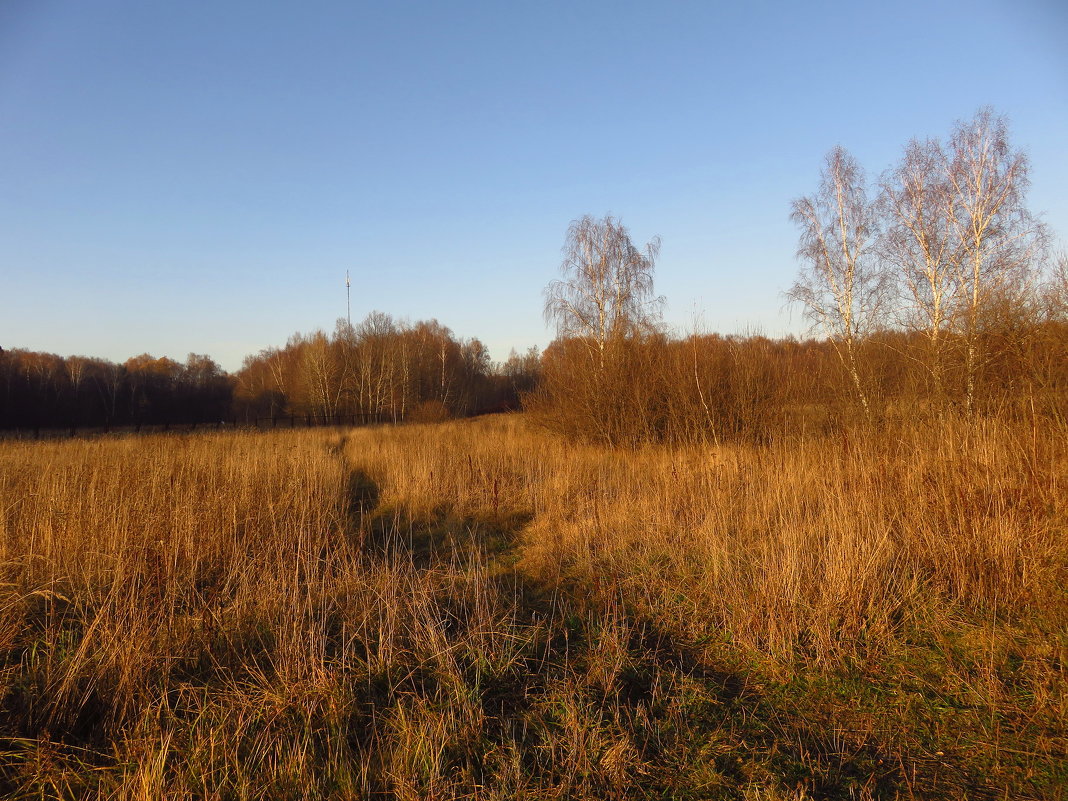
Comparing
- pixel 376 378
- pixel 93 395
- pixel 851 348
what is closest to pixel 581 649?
pixel 851 348

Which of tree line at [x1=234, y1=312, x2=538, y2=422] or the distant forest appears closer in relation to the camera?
the distant forest

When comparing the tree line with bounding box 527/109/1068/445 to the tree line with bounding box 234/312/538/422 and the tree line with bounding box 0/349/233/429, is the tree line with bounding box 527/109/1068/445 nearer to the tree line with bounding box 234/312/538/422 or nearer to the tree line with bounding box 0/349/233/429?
the tree line with bounding box 234/312/538/422

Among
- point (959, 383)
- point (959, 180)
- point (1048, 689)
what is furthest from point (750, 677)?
point (959, 180)

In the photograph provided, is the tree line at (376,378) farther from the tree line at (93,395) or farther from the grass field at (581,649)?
the grass field at (581,649)

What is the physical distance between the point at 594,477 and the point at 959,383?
6274mm

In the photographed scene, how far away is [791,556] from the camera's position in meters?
3.36

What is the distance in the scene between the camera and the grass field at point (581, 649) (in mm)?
2006

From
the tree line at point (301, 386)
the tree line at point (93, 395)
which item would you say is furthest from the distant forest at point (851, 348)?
the tree line at point (93, 395)

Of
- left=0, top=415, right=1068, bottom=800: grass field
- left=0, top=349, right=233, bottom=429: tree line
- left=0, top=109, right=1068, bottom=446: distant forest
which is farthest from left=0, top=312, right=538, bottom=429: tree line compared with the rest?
left=0, top=415, right=1068, bottom=800: grass field

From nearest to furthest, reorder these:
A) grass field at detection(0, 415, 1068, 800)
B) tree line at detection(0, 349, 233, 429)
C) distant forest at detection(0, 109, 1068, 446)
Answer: grass field at detection(0, 415, 1068, 800) < distant forest at detection(0, 109, 1068, 446) < tree line at detection(0, 349, 233, 429)

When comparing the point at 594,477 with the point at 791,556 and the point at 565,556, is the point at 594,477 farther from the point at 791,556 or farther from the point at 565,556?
the point at 791,556

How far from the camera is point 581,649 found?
3041 mm

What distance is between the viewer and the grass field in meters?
2.01

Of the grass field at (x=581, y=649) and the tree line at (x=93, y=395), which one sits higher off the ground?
the tree line at (x=93, y=395)
